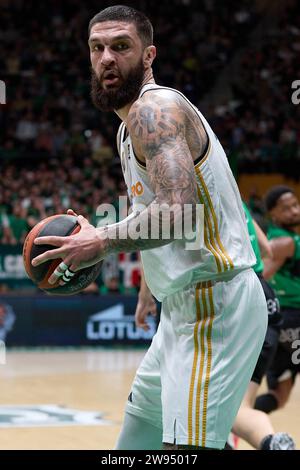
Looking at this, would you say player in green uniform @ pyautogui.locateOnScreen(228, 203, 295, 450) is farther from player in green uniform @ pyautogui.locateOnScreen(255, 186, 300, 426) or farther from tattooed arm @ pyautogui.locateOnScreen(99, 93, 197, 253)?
tattooed arm @ pyautogui.locateOnScreen(99, 93, 197, 253)

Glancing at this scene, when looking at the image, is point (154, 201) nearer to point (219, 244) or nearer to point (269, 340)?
point (219, 244)

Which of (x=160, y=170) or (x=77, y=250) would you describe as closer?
(x=77, y=250)

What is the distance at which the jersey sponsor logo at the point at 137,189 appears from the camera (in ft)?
11.2

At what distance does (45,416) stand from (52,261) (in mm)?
4533

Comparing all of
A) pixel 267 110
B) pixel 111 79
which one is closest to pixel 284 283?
pixel 111 79

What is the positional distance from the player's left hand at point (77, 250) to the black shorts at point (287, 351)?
3.65 meters

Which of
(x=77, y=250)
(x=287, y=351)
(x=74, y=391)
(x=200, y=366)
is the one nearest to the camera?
(x=77, y=250)

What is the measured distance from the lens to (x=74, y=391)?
883 centimetres

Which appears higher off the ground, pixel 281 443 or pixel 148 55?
pixel 148 55

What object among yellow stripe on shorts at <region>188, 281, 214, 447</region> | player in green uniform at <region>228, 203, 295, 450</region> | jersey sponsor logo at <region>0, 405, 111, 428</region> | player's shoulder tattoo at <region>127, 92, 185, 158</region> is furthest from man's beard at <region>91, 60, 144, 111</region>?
jersey sponsor logo at <region>0, 405, 111, 428</region>

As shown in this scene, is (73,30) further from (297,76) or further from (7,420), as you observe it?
(7,420)

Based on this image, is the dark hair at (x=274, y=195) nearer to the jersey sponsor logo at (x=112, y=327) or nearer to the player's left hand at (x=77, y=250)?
the player's left hand at (x=77, y=250)

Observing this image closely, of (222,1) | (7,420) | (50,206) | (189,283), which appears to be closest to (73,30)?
(222,1)

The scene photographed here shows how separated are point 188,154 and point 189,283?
0.55 metres
